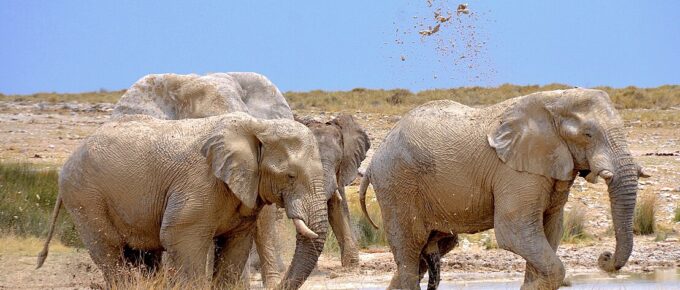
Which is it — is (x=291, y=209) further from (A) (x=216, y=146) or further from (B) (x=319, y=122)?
(B) (x=319, y=122)

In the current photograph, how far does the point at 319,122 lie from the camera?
16562 millimetres

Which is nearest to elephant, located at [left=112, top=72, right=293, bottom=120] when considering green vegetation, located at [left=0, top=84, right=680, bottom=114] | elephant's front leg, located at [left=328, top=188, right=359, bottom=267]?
elephant's front leg, located at [left=328, top=188, right=359, bottom=267]

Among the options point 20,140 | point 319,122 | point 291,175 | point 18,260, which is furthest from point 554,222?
point 20,140

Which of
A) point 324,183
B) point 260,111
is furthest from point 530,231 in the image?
point 260,111

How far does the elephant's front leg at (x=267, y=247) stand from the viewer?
48.1 feet

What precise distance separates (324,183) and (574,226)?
8625 millimetres

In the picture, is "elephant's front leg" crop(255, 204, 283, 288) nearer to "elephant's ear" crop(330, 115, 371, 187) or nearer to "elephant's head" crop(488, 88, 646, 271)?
"elephant's ear" crop(330, 115, 371, 187)

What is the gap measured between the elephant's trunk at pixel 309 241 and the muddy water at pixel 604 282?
11.7 ft

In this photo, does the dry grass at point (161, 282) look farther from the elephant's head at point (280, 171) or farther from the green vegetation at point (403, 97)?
the green vegetation at point (403, 97)

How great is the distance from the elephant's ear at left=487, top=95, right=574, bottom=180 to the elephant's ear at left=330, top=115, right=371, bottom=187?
448 centimetres

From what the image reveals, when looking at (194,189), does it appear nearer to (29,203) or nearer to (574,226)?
(29,203)

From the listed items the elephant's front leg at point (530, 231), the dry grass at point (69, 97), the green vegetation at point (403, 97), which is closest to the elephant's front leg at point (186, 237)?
the elephant's front leg at point (530, 231)

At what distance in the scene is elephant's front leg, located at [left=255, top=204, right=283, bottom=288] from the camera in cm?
1466

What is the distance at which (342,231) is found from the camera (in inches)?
667
